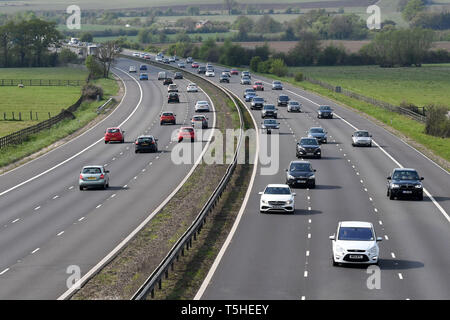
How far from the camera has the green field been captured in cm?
13662

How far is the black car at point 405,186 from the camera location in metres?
50.7

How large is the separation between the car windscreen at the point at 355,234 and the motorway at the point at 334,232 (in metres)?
1.10

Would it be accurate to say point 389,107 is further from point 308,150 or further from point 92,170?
point 92,170

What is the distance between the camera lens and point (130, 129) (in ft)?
298

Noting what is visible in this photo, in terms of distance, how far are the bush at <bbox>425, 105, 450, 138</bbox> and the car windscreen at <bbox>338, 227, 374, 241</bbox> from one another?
177ft

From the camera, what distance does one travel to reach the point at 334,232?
41375 millimetres

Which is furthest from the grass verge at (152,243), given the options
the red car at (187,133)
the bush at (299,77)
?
the bush at (299,77)

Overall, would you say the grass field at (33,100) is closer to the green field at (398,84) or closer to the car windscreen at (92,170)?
the car windscreen at (92,170)

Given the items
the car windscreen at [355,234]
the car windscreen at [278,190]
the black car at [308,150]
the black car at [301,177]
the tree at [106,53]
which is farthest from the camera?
the tree at [106,53]

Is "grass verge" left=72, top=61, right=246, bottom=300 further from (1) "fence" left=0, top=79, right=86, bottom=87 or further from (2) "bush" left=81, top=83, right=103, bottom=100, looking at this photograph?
(1) "fence" left=0, top=79, right=86, bottom=87

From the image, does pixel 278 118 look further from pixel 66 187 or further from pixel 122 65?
pixel 122 65

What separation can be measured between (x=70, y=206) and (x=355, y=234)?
1918cm

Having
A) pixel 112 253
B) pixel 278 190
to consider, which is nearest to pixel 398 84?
pixel 278 190
